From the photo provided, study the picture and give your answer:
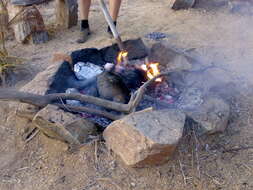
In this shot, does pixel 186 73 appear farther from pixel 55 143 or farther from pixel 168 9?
pixel 168 9

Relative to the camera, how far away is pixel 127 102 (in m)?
3.10

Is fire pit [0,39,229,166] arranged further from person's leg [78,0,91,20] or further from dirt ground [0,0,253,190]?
person's leg [78,0,91,20]

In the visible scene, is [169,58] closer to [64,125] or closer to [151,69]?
[151,69]

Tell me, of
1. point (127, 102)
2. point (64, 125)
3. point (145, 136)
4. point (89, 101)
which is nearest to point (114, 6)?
point (127, 102)

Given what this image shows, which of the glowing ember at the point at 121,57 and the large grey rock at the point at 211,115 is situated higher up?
the large grey rock at the point at 211,115

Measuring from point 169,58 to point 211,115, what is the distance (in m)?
0.95

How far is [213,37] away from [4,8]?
9.65ft

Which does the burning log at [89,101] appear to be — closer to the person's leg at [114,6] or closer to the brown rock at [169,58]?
the brown rock at [169,58]

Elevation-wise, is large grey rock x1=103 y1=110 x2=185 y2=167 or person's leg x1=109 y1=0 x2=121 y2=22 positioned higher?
large grey rock x1=103 y1=110 x2=185 y2=167

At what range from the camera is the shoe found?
506 cm

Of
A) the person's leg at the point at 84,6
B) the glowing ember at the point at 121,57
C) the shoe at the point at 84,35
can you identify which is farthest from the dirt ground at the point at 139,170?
the person's leg at the point at 84,6

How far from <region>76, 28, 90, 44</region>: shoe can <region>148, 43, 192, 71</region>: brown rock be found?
58.9 inches

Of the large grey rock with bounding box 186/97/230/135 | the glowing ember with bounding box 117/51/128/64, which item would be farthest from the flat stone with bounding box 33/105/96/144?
the glowing ember with bounding box 117/51/128/64

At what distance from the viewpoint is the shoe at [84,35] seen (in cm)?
506
